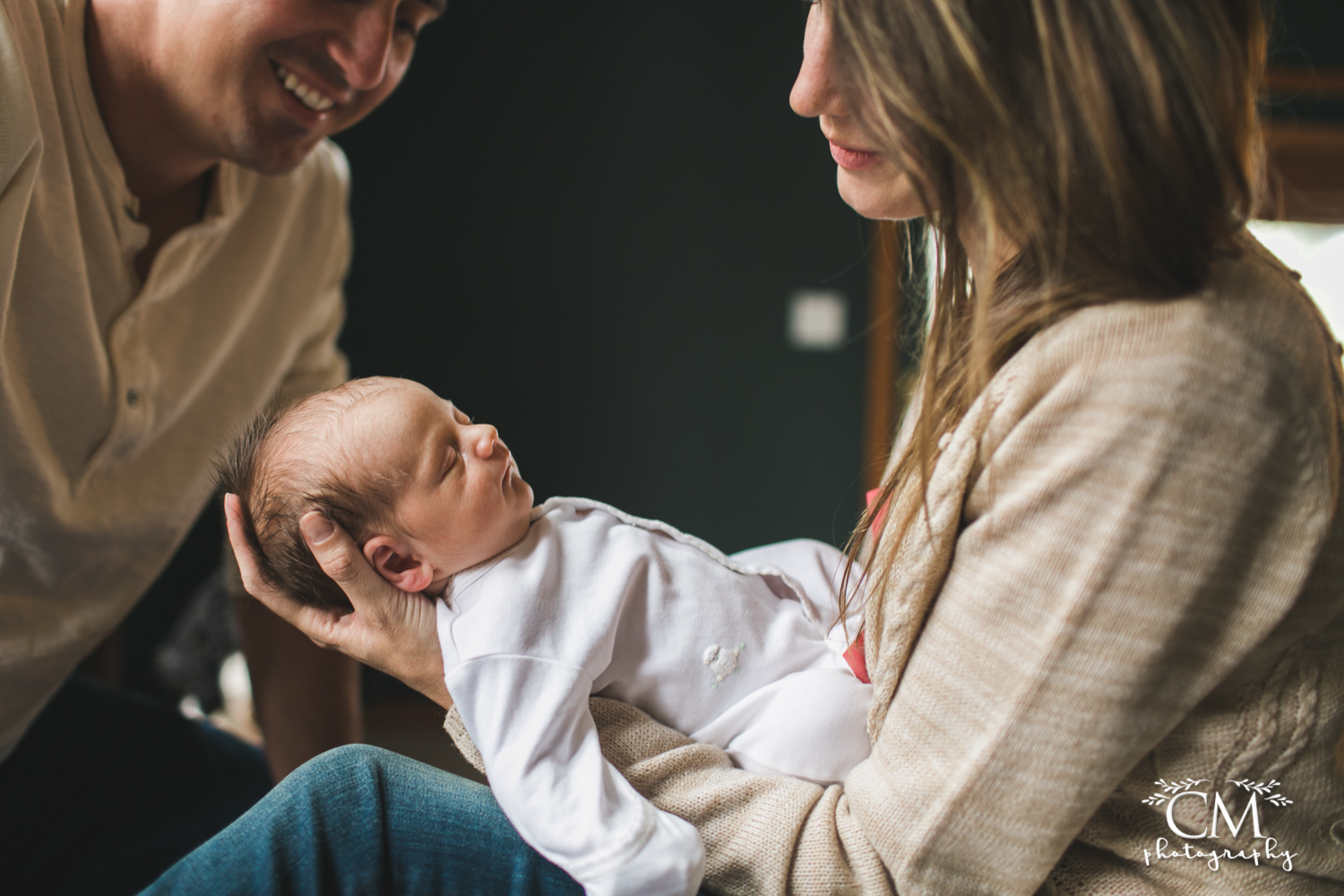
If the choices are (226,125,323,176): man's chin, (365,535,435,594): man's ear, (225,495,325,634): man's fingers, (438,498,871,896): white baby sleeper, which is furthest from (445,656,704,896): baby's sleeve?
(226,125,323,176): man's chin

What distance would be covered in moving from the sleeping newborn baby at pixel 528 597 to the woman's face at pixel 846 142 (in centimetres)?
42

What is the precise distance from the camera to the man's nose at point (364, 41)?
1211 millimetres

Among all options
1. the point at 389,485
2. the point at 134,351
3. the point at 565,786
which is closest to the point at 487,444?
the point at 389,485

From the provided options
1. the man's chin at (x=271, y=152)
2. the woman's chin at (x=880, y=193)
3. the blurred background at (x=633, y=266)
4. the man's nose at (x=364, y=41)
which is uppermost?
the man's nose at (x=364, y=41)

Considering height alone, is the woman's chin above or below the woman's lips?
below

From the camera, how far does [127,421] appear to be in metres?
1.19

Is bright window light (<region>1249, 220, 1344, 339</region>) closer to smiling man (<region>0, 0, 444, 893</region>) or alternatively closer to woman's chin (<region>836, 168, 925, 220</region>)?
woman's chin (<region>836, 168, 925, 220</region>)

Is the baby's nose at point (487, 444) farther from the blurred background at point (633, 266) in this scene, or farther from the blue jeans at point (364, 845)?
the blurred background at point (633, 266)

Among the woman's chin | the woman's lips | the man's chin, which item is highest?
the woman's lips

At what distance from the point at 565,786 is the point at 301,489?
393 millimetres

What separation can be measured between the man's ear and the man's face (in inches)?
28.1

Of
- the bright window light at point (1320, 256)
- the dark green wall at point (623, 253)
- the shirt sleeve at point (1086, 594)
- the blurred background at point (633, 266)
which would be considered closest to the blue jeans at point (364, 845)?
the shirt sleeve at point (1086, 594)

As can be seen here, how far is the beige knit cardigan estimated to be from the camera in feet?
2.02

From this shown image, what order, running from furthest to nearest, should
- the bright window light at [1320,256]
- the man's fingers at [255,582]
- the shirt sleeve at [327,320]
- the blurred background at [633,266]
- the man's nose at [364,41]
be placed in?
the bright window light at [1320,256] → the blurred background at [633,266] → the shirt sleeve at [327,320] → the man's nose at [364,41] → the man's fingers at [255,582]
